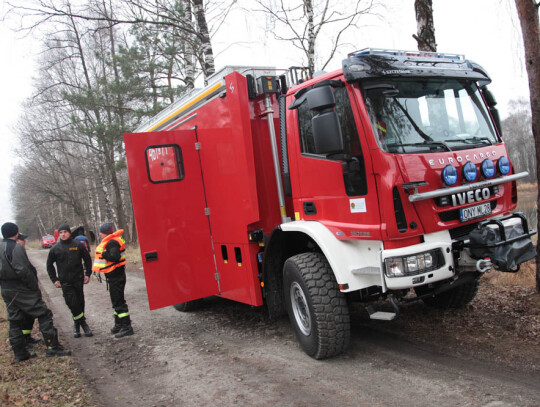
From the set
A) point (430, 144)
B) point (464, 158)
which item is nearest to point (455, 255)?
point (464, 158)

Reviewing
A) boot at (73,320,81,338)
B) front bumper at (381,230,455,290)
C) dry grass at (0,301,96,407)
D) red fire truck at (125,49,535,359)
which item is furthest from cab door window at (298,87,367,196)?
boot at (73,320,81,338)

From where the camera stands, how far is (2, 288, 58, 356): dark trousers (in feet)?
16.7

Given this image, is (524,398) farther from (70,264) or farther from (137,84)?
(137,84)

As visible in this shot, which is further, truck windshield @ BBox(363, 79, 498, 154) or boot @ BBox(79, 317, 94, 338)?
boot @ BBox(79, 317, 94, 338)

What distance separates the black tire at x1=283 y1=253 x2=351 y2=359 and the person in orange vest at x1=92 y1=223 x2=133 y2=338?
2977 mm

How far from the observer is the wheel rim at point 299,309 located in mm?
4320

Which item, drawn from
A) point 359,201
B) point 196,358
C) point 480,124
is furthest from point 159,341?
point 480,124

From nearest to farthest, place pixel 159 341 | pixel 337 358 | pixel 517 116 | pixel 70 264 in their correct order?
pixel 337 358 < pixel 159 341 < pixel 70 264 < pixel 517 116

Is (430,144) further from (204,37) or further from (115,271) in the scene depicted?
(204,37)

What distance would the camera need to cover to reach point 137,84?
54.2 feet

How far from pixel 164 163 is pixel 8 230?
213cm

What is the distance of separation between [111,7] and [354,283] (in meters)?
10.2

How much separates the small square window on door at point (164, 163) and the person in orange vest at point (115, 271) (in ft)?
3.87

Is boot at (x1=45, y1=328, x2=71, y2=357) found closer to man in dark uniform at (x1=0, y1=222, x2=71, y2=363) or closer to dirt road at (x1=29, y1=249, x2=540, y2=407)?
man in dark uniform at (x1=0, y1=222, x2=71, y2=363)
